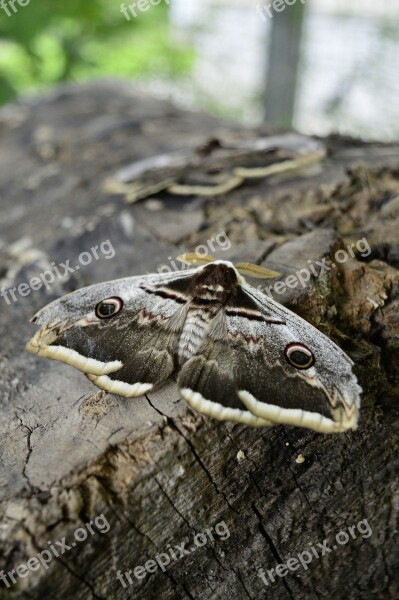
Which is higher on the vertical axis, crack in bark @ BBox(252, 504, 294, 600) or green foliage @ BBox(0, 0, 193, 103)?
green foliage @ BBox(0, 0, 193, 103)

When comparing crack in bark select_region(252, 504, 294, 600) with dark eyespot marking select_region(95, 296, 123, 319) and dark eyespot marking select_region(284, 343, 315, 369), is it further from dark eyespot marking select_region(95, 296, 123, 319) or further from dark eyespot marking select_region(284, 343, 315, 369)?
dark eyespot marking select_region(95, 296, 123, 319)

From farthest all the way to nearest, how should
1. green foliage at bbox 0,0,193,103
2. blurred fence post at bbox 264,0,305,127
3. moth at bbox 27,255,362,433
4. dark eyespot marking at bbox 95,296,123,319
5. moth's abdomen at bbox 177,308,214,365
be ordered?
blurred fence post at bbox 264,0,305,127 < green foliage at bbox 0,0,193,103 < dark eyespot marking at bbox 95,296,123,319 < moth's abdomen at bbox 177,308,214,365 < moth at bbox 27,255,362,433

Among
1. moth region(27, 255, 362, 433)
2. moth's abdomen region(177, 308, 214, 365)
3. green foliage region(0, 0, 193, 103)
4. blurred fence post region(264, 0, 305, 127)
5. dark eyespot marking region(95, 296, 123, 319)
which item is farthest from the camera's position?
blurred fence post region(264, 0, 305, 127)

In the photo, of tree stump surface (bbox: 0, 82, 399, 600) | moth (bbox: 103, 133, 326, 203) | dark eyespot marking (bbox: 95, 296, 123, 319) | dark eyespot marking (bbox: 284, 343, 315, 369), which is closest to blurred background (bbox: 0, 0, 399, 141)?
moth (bbox: 103, 133, 326, 203)

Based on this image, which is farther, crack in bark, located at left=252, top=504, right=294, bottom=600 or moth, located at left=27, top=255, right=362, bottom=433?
crack in bark, located at left=252, top=504, right=294, bottom=600

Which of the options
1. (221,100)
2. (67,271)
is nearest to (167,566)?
(67,271)

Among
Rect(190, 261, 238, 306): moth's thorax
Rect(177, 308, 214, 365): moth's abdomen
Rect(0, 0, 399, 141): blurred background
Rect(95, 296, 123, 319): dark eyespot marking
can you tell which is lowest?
Rect(0, 0, 399, 141): blurred background
